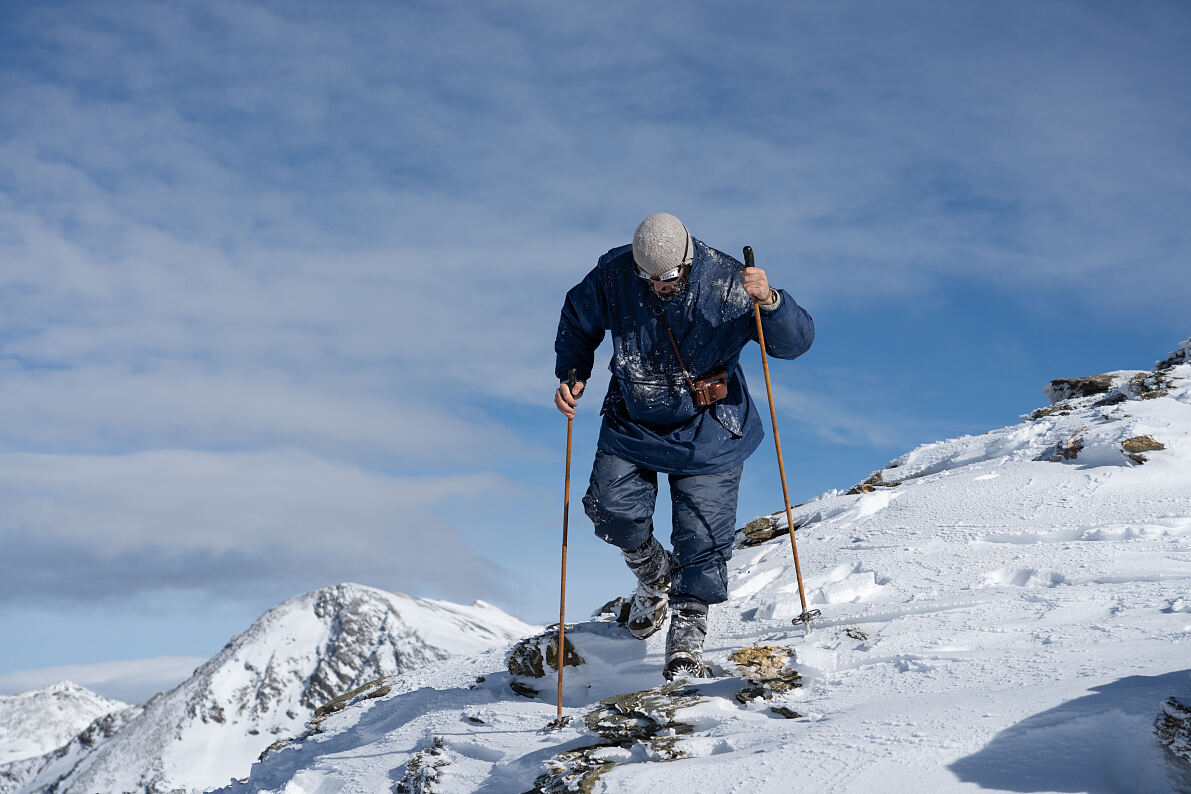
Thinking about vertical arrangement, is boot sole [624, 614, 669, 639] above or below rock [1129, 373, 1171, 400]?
below

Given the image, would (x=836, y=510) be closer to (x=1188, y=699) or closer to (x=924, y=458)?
(x=924, y=458)

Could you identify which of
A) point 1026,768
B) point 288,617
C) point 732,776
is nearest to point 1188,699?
point 1026,768

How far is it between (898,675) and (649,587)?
2424 millimetres

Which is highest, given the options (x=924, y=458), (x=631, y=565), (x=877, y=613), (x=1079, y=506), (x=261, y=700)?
(x=261, y=700)

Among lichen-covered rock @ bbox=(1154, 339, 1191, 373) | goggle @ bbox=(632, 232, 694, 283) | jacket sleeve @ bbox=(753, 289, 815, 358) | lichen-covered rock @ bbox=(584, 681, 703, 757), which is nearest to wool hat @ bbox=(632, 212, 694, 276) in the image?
goggle @ bbox=(632, 232, 694, 283)

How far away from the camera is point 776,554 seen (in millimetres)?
9055

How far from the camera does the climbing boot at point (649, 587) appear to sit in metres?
7.00

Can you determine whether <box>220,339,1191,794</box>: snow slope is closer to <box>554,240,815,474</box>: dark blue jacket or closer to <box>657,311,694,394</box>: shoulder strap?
<box>554,240,815,474</box>: dark blue jacket

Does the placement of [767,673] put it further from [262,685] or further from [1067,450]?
[262,685]

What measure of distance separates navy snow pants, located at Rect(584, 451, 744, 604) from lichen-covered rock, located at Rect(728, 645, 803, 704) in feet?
2.15

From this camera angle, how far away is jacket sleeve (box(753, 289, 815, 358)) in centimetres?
632

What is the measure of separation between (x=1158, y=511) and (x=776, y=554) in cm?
328

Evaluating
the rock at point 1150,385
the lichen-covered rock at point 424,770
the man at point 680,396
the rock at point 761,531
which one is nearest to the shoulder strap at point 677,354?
the man at point 680,396

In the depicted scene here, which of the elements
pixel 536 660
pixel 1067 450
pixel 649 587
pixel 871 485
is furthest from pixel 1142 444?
pixel 536 660
